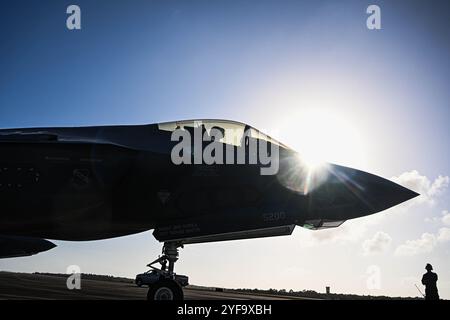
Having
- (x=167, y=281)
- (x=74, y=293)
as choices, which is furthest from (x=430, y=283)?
(x=74, y=293)

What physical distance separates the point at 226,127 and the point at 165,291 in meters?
3.89

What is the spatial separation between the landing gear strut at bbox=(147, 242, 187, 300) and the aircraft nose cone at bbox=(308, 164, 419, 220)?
3013 millimetres

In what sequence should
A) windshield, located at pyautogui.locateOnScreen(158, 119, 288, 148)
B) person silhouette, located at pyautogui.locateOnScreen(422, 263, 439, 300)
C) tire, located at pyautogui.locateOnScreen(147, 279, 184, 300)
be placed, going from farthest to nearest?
person silhouette, located at pyautogui.locateOnScreen(422, 263, 439, 300), windshield, located at pyautogui.locateOnScreen(158, 119, 288, 148), tire, located at pyautogui.locateOnScreen(147, 279, 184, 300)

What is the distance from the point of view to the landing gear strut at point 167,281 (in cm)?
791

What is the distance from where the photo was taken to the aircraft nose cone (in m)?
8.62

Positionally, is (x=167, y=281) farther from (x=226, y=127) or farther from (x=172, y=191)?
(x=226, y=127)

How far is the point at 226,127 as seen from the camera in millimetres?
→ 9734

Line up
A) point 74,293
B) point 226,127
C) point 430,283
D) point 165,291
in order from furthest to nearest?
A: point 74,293, point 430,283, point 226,127, point 165,291

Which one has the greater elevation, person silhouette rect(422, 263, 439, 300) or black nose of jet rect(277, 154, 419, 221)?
black nose of jet rect(277, 154, 419, 221)

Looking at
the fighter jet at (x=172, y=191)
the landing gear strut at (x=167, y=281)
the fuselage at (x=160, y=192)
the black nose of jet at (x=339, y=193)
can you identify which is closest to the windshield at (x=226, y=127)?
the fighter jet at (x=172, y=191)

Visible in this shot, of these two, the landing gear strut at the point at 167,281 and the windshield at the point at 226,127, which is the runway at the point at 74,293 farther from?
the windshield at the point at 226,127
